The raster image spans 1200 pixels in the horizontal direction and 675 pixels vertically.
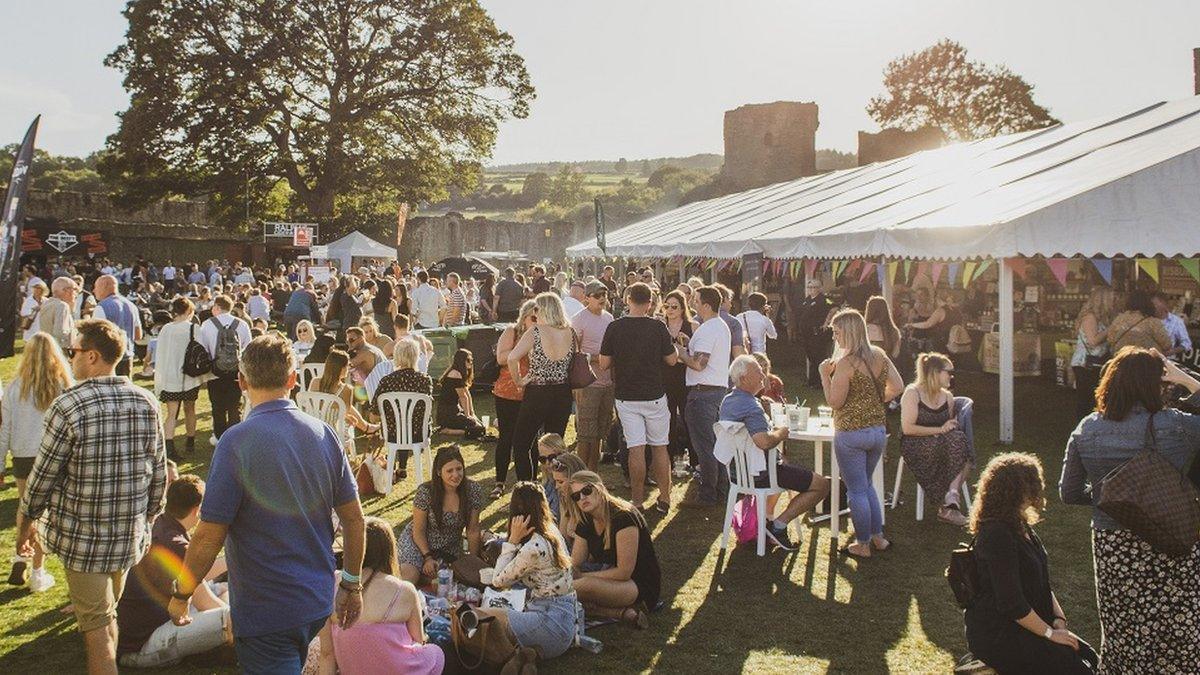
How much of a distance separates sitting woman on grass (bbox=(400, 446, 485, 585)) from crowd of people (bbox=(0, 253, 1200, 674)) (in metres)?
0.01

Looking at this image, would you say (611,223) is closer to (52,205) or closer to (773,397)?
(52,205)

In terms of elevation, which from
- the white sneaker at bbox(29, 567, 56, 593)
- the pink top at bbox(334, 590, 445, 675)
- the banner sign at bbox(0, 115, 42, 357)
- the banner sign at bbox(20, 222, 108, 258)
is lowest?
the white sneaker at bbox(29, 567, 56, 593)

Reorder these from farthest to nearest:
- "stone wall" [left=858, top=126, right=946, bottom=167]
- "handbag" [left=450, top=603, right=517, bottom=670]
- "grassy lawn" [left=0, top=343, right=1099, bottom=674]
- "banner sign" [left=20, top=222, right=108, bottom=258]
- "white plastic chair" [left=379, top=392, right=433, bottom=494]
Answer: "stone wall" [left=858, top=126, right=946, bottom=167], "banner sign" [left=20, top=222, right=108, bottom=258], "white plastic chair" [left=379, top=392, right=433, bottom=494], "grassy lawn" [left=0, top=343, right=1099, bottom=674], "handbag" [left=450, top=603, right=517, bottom=670]

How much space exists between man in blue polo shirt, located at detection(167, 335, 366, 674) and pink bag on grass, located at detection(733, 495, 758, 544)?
3.68 m

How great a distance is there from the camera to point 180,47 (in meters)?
29.2

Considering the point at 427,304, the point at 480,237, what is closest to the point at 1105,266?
the point at 427,304

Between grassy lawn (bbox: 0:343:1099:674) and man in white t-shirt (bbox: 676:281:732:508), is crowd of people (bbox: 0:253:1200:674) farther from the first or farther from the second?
grassy lawn (bbox: 0:343:1099:674)

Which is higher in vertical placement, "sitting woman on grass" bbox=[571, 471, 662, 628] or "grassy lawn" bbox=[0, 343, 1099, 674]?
"sitting woman on grass" bbox=[571, 471, 662, 628]

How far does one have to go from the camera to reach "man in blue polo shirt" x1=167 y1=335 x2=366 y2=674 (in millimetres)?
2684

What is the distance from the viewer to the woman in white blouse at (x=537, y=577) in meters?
4.22

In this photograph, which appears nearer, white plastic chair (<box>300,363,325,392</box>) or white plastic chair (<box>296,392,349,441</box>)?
white plastic chair (<box>296,392,349,441</box>)

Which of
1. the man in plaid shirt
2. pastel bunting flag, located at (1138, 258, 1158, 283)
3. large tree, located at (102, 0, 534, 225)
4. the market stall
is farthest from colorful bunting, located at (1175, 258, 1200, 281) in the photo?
large tree, located at (102, 0, 534, 225)

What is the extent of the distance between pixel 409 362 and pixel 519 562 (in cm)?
356

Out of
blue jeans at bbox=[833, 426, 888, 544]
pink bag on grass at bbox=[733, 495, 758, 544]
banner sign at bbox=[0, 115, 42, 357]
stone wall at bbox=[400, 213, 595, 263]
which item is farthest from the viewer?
stone wall at bbox=[400, 213, 595, 263]
